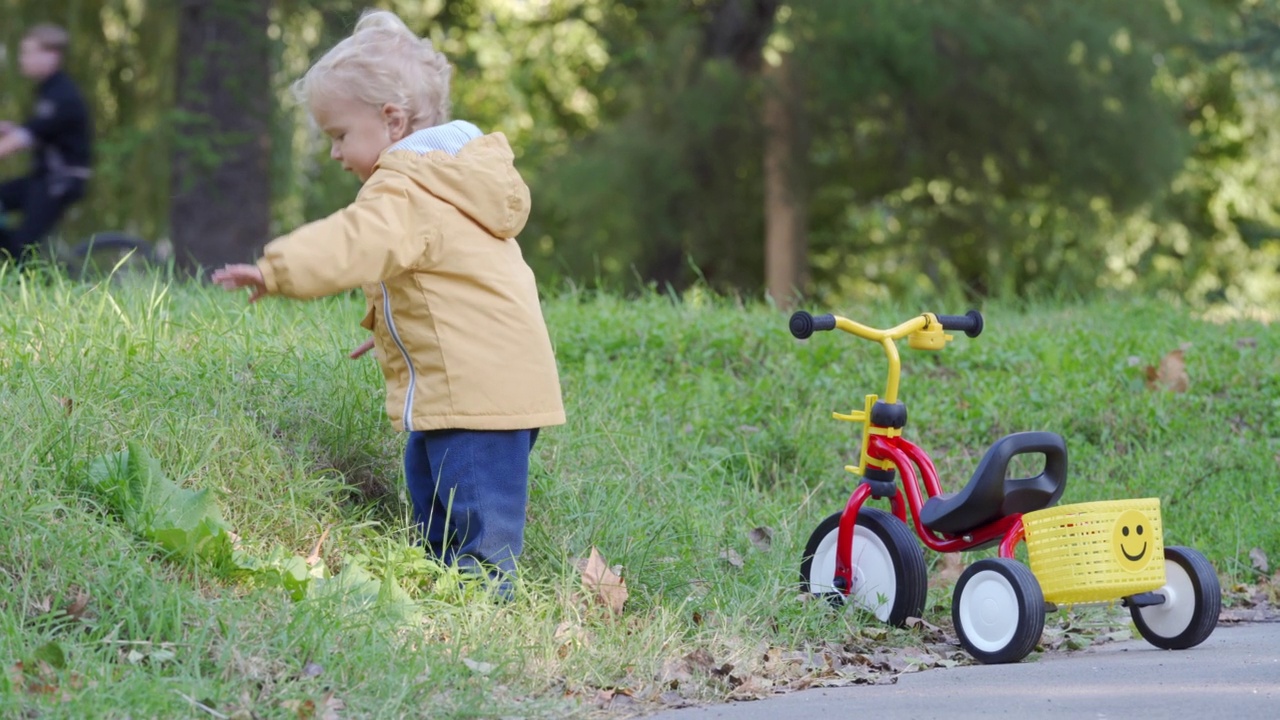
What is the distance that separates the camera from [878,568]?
3.98 m

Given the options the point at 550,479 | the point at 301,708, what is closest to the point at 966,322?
the point at 550,479

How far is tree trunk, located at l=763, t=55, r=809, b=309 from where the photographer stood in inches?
446

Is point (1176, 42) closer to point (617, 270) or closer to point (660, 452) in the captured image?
point (617, 270)

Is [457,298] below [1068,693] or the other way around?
the other way around

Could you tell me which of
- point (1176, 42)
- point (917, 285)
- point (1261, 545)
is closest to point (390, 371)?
point (1261, 545)

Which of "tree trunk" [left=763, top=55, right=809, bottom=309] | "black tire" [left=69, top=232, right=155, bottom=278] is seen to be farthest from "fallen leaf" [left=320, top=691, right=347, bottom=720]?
"tree trunk" [left=763, top=55, right=809, bottom=309]

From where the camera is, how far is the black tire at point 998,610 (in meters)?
3.52

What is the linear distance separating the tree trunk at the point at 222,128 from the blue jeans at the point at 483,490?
6.84 meters

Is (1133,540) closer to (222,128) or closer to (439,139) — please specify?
(439,139)

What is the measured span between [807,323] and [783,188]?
8057mm

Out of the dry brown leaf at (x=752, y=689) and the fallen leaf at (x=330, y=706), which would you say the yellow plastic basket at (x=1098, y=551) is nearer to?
the dry brown leaf at (x=752, y=689)

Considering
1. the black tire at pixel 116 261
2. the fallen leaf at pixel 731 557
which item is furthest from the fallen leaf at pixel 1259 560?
the black tire at pixel 116 261

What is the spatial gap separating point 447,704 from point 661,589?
3.74 ft

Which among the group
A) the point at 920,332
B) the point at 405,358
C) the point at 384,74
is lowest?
the point at 405,358
